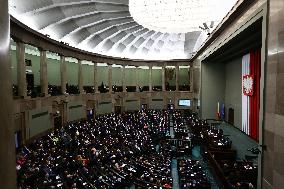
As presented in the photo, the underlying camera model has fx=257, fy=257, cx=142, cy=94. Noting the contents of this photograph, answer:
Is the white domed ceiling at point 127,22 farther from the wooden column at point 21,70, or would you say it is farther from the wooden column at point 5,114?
the wooden column at point 5,114

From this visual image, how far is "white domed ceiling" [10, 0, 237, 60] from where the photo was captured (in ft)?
60.6

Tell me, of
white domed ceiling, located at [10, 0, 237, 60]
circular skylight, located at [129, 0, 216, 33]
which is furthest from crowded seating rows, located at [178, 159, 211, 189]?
circular skylight, located at [129, 0, 216, 33]

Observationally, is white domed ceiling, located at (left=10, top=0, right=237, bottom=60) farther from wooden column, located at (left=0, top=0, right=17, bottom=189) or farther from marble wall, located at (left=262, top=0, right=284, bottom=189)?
wooden column, located at (left=0, top=0, right=17, bottom=189)

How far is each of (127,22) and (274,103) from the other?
20327 mm

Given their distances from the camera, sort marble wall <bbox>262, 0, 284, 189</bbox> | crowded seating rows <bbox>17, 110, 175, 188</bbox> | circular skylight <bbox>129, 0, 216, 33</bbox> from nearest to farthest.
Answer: marble wall <bbox>262, 0, 284, 189</bbox>
crowded seating rows <bbox>17, 110, 175, 188</bbox>
circular skylight <bbox>129, 0, 216, 33</bbox>

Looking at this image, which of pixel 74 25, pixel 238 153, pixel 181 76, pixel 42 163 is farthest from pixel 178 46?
pixel 42 163

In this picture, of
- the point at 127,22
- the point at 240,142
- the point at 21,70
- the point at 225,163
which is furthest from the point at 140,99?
the point at 225,163

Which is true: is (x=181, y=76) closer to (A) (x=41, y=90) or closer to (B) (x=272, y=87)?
(A) (x=41, y=90)

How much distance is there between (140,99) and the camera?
37344 mm

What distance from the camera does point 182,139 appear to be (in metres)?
20.5

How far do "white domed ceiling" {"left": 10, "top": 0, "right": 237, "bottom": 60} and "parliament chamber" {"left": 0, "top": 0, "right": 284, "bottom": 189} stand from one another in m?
0.12

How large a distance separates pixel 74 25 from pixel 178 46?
62.2 ft

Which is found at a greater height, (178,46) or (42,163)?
(178,46)

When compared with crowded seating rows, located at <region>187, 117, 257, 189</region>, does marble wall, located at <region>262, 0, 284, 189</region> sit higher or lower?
higher
